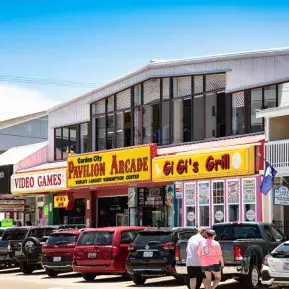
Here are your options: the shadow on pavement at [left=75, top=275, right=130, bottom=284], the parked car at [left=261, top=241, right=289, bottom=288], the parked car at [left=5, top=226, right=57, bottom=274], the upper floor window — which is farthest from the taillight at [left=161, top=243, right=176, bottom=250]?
the upper floor window

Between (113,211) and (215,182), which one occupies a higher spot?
(215,182)

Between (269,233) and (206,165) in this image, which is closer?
(269,233)

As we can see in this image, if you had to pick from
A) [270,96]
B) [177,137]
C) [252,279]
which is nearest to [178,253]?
[252,279]

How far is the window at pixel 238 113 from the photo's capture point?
3459cm

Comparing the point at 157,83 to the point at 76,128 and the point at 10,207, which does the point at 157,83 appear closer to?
the point at 76,128

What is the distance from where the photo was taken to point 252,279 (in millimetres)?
21266

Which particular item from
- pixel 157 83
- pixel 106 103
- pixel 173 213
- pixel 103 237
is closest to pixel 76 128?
pixel 106 103

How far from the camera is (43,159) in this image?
4709cm

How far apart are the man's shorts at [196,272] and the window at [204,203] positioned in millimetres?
14386

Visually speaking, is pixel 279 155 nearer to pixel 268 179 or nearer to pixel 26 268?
pixel 268 179

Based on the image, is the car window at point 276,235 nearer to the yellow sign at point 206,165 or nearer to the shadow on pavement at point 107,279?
the shadow on pavement at point 107,279

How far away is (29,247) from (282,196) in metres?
9.11

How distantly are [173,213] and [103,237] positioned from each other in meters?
10.0

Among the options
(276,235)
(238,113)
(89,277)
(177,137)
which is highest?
(238,113)
